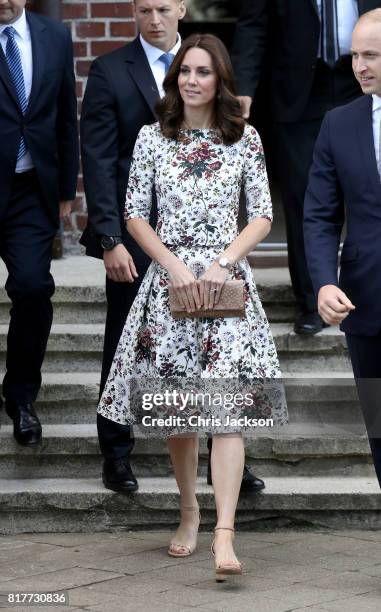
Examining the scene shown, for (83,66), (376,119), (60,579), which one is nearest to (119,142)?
(376,119)

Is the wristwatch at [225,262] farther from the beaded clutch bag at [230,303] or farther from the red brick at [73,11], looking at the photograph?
the red brick at [73,11]

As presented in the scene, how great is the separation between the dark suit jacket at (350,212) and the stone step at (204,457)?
1.29m

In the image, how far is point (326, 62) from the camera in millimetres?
6383

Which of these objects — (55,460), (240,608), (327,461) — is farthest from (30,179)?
(240,608)

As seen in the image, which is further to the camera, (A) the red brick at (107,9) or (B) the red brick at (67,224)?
(B) the red brick at (67,224)

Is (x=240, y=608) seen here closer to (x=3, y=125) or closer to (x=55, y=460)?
(x=55, y=460)

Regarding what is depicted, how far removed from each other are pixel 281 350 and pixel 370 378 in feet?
5.96

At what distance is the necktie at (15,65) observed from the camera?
574 cm

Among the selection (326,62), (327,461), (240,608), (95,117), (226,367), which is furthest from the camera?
(326,62)

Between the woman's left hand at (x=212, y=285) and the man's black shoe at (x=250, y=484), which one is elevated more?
the woman's left hand at (x=212, y=285)

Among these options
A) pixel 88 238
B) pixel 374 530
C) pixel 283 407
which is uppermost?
pixel 88 238

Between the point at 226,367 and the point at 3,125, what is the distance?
1.43 m

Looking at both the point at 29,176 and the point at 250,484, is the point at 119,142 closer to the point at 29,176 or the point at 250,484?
the point at 29,176

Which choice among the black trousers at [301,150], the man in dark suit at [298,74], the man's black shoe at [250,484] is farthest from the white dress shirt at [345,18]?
the man's black shoe at [250,484]
